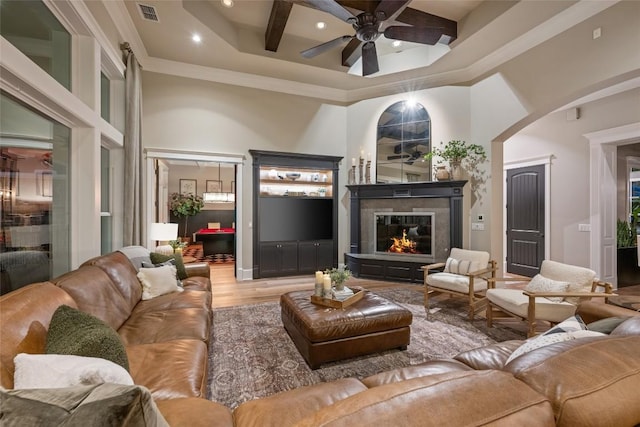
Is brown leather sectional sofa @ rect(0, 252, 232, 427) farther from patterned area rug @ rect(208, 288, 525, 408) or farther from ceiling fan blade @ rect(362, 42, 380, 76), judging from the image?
ceiling fan blade @ rect(362, 42, 380, 76)

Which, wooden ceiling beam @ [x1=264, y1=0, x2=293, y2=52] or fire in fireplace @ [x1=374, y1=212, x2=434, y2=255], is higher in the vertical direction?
wooden ceiling beam @ [x1=264, y1=0, x2=293, y2=52]

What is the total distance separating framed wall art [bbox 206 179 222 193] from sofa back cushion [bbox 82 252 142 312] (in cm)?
816

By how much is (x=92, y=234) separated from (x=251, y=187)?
288 cm

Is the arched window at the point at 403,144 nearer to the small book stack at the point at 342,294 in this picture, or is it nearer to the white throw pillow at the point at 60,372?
the small book stack at the point at 342,294

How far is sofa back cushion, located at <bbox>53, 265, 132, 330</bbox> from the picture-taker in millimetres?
1883

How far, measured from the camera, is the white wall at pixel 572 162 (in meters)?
4.79

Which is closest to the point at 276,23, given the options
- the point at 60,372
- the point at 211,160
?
the point at 211,160

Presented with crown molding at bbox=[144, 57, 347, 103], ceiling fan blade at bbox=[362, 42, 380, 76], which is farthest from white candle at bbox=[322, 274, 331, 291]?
crown molding at bbox=[144, 57, 347, 103]

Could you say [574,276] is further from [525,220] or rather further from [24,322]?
[24,322]

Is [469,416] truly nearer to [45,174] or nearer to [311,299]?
[311,299]

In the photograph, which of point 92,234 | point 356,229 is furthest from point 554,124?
point 92,234

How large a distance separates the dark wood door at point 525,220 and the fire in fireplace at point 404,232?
2.14m

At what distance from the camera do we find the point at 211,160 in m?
5.24

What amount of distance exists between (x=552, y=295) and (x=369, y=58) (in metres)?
3.49
